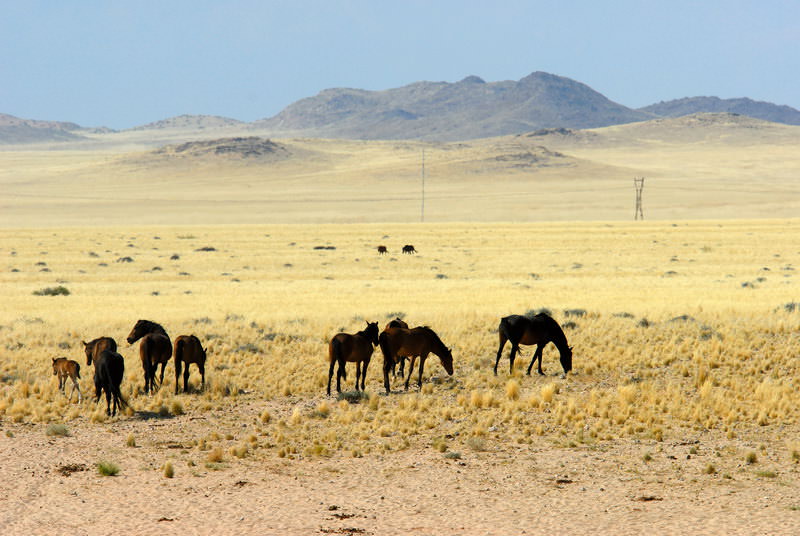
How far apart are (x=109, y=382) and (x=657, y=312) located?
1571cm

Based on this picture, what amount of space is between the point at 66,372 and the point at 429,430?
7225 millimetres

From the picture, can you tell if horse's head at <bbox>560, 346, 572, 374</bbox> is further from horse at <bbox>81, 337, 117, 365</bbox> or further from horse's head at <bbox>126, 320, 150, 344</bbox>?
horse's head at <bbox>126, 320, 150, 344</bbox>

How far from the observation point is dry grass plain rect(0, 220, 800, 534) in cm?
1071

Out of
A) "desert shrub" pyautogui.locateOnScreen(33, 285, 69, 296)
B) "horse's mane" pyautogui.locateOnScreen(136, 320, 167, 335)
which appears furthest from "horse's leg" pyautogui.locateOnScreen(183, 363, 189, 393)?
"desert shrub" pyautogui.locateOnScreen(33, 285, 69, 296)

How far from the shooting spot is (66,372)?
1634 centimetres

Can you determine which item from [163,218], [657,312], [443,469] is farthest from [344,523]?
[163,218]

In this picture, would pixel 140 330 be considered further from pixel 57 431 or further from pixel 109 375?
pixel 57 431

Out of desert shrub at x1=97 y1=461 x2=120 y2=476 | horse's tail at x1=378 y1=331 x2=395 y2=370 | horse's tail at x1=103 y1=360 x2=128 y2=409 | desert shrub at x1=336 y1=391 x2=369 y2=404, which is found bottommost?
desert shrub at x1=97 y1=461 x2=120 y2=476

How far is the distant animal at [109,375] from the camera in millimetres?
14773

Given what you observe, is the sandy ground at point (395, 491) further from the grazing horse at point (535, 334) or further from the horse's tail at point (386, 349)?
the grazing horse at point (535, 334)

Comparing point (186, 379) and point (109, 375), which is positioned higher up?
point (109, 375)

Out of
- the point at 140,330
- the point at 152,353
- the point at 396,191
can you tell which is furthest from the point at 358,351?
Answer: the point at 396,191

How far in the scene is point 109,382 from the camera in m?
15.0

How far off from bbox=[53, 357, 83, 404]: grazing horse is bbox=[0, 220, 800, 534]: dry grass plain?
14.2 inches
